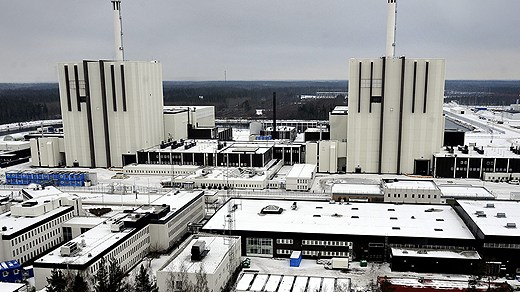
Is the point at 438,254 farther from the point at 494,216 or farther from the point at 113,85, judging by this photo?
the point at 113,85

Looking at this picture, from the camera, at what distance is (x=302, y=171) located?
51781mm

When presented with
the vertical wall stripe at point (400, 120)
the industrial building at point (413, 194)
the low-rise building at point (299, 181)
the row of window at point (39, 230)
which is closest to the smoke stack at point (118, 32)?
the low-rise building at point (299, 181)

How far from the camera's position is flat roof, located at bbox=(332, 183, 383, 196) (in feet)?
139

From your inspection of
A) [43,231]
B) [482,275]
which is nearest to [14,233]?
[43,231]

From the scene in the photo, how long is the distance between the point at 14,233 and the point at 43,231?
8.33 feet

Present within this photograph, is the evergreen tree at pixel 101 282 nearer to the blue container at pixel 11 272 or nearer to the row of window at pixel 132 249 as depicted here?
the row of window at pixel 132 249

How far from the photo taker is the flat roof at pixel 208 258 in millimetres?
25344

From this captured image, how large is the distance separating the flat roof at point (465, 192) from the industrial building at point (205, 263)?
2285 cm

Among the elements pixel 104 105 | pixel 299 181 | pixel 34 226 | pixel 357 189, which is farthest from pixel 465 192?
pixel 104 105

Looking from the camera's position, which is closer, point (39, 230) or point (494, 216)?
point (39, 230)

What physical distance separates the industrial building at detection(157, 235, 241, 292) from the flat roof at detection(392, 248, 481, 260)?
10227mm

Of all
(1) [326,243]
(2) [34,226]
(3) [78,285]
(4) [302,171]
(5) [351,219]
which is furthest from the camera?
(4) [302,171]

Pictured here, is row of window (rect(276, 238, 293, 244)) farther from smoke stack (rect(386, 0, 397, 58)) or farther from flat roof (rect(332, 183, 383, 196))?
smoke stack (rect(386, 0, 397, 58))

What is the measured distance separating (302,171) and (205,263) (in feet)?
89.0
